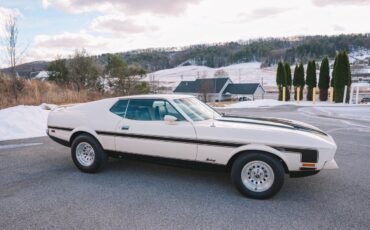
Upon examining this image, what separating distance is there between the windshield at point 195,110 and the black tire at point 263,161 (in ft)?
3.43

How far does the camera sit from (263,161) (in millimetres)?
4113

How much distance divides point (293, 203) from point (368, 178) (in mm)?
1955

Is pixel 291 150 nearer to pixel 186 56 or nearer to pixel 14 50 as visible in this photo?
pixel 14 50

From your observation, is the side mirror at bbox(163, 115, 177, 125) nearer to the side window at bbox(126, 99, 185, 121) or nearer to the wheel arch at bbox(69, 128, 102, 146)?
the side window at bbox(126, 99, 185, 121)

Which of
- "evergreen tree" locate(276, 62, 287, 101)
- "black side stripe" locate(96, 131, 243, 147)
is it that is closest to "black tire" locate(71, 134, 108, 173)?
"black side stripe" locate(96, 131, 243, 147)

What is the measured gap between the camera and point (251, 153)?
13.8 feet

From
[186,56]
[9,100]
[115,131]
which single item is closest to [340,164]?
[115,131]

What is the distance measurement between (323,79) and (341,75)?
373 centimetres

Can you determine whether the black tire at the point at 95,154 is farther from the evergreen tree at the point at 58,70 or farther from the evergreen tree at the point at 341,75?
Result: the evergreen tree at the point at 341,75

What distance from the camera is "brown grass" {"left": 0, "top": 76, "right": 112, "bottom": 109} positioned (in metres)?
13.8

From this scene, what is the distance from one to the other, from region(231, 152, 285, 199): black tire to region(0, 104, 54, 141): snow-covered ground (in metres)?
7.48

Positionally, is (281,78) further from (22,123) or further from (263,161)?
(263,161)

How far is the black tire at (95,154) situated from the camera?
5.30 meters

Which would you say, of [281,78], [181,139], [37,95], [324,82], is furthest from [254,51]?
[181,139]
